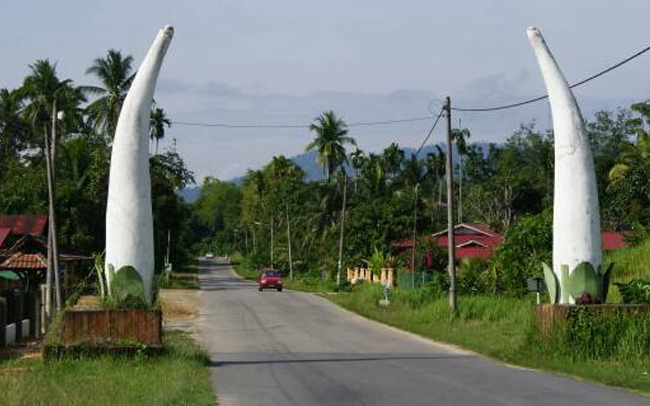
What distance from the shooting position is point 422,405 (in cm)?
1349

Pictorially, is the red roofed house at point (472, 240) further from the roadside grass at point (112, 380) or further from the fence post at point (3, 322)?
the roadside grass at point (112, 380)

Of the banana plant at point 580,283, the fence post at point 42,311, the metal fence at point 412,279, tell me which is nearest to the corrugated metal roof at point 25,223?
the metal fence at point 412,279

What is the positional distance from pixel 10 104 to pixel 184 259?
40110mm

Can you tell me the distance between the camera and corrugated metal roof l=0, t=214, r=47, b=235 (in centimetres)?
5609

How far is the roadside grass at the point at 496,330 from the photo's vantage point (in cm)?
1853

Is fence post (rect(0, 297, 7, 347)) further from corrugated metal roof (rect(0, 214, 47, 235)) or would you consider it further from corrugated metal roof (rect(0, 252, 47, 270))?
corrugated metal roof (rect(0, 214, 47, 235))

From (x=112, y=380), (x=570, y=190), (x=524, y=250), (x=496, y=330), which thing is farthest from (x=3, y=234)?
(x=112, y=380)

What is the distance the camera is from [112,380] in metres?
15.9

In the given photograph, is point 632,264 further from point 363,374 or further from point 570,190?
point 363,374

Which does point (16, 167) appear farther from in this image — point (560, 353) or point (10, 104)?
point (560, 353)

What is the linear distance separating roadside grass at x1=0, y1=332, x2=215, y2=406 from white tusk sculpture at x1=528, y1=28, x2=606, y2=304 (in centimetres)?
814

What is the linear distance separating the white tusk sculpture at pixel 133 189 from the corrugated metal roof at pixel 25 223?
3654 centimetres

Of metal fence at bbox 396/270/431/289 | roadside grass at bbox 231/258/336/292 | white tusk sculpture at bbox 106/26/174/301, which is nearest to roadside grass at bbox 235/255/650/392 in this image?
metal fence at bbox 396/270/431/289

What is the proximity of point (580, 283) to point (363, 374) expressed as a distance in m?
5.84
